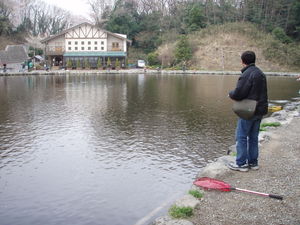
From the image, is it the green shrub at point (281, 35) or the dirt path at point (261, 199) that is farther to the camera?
the green shrub at point (281, 35)

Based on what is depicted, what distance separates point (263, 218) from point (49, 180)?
5.59 m

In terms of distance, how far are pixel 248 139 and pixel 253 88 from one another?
3.78ft

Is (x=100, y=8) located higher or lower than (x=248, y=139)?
higher

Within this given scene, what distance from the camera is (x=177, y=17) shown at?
67.2 m

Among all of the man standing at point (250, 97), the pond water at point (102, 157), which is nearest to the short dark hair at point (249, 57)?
the man standing at point (250, 97)

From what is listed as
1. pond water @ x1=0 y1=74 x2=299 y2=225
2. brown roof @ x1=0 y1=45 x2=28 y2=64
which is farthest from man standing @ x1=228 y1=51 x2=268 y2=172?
brown roof @ x1=0 y1=45 x2=28 y2=64

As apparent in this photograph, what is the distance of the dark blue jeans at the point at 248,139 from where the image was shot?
22.9 feet

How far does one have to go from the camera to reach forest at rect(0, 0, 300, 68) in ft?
200

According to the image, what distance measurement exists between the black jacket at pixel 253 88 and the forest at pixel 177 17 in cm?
5058

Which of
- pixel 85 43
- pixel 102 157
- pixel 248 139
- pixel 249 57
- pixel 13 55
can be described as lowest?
pixel 102 157

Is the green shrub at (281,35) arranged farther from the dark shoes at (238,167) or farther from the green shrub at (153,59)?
the dark shoes at (238,167)

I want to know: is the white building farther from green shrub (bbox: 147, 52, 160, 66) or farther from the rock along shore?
the rock along shore

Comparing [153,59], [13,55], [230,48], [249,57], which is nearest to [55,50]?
[13,55]

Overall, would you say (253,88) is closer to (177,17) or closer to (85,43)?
(85,43)
